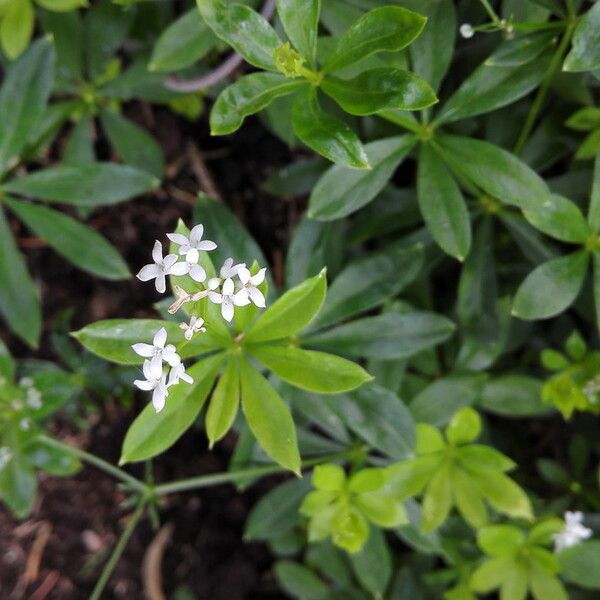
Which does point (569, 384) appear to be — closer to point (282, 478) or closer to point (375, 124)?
point (375, 124)

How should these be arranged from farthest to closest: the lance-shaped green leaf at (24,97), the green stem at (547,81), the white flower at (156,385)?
the lance-shaped green leaf at (24,97) → the green stem at (547,81) → the white flower at (156,385)

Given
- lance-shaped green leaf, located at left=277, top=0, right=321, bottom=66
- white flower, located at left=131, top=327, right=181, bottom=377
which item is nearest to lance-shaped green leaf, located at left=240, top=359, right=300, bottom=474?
white flower, located at left=131, top=327, right=181, bottom=377

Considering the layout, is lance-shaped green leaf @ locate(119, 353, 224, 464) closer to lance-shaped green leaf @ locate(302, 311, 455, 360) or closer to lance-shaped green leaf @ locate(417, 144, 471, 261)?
lance-shaped green leaf @ locate(302, 311, 455, 360)

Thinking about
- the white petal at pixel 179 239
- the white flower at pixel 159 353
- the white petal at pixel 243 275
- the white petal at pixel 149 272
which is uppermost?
the white petal at pixel 179 239

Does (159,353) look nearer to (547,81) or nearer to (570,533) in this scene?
(547,81)

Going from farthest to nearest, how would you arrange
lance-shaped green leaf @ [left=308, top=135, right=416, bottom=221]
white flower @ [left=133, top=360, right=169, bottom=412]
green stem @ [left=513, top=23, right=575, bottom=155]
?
lance-shaped green leaf @ [left=308, top=135, right=416, bottom=221] → green stem @ [left=513, top=23, right=575, bottom=155] → white flower @ [left=133, top=360, right=169, bottom=412]

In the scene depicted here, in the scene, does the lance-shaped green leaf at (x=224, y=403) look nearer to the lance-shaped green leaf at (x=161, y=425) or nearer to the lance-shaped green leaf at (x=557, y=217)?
the lance-shaped green leaf at (x=161, y=425)

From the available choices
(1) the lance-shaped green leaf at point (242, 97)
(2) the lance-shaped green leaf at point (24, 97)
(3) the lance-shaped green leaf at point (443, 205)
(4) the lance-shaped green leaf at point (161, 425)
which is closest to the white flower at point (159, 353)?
(4) the lance-shaped green leaf at point (161, 425)
